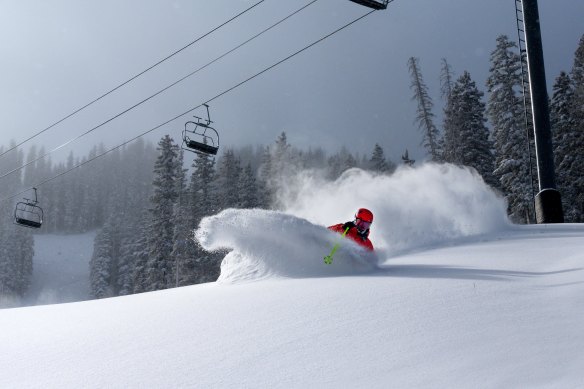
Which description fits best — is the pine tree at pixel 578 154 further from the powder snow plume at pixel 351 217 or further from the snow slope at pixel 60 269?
the snow slope at pixel 60 269

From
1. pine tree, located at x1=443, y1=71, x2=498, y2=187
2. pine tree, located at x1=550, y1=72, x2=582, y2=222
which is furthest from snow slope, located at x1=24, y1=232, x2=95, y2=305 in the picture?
pine tree, located at x1=550, y1=72, x2=582, y2=222

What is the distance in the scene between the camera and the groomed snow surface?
327 centimetres

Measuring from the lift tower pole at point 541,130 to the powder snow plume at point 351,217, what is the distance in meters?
1.06

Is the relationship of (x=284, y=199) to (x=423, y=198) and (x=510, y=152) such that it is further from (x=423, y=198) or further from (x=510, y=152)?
(x=423, y=198)

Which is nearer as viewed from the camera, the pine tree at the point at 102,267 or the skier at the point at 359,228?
the skier at the point at 359,228

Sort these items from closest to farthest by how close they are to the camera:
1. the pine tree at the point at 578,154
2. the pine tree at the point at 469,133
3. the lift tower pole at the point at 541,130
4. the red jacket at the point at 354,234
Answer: the red jacket at the point at 354,234 < the lift tower pole at the point at 541,130 < the pine tree at the point at 578,154 < the pine tree at the point at 469,133

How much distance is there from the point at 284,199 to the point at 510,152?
19791 mm

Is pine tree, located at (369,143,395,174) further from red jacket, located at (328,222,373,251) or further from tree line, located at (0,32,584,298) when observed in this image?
red jacket, located at (328,222,373,251)

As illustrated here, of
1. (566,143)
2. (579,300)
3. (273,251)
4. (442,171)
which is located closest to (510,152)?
(566,143)

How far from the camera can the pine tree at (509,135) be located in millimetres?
36094

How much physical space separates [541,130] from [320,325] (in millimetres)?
10707

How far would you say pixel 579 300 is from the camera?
4.24 metres

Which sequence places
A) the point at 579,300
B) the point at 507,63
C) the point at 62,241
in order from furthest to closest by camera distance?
the point at 62,241, the point at 507,63, the point at 579,300

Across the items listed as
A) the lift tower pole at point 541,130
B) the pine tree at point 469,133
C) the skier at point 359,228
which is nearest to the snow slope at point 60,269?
the pine tree at point 469,133
